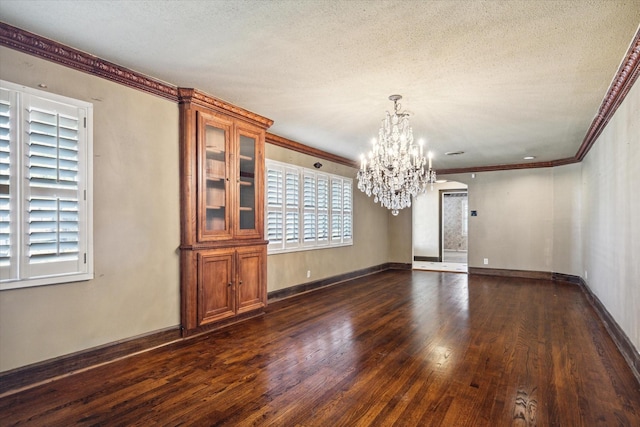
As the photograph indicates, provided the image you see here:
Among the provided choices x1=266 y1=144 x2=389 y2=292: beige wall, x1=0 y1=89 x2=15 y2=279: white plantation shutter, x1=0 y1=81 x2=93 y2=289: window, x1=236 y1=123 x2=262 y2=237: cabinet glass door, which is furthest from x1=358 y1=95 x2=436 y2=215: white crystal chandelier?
x1=0 y1=89 x2=15 y2=279: white plantation shutter

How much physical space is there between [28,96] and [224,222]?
205 cm

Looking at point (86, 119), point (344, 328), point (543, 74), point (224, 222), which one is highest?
point (543, 74)

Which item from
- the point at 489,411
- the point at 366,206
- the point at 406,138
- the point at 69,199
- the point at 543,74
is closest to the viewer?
the point at 489,411

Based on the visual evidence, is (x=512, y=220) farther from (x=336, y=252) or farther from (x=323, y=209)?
(x=323, y=209)

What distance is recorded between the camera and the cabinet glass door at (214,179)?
3783 mm

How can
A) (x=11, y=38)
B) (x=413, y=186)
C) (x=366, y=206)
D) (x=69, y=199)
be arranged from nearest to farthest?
(x=11, y=38), (x=69, y=199), (x=413, y=186), (x=366, y=206)

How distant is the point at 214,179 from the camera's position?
12.9 feet

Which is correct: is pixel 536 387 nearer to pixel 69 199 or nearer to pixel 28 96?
pixel 69 199

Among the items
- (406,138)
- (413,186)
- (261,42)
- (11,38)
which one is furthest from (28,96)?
(413,186)

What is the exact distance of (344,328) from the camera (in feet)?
13.2

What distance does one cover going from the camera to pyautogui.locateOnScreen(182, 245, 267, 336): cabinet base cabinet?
366 cm

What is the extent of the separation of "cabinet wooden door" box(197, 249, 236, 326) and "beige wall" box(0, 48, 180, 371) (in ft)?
0.86

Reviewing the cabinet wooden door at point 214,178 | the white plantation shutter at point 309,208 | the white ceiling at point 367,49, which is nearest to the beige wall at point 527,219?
the white ceiling at point 367,49

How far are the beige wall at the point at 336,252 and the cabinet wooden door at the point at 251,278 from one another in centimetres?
69
